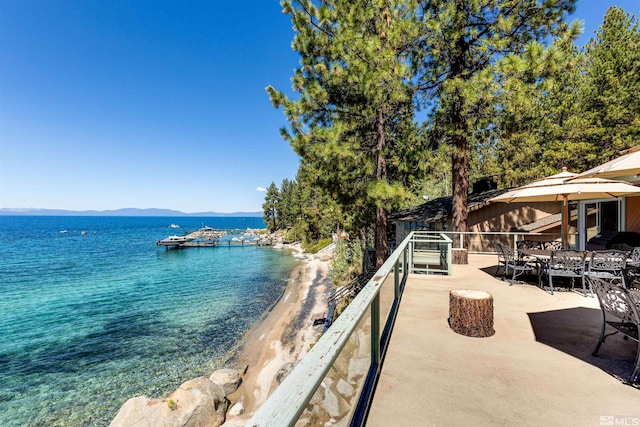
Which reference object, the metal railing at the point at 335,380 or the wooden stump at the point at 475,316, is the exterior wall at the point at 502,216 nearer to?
the wooden stump at the point at 475,316

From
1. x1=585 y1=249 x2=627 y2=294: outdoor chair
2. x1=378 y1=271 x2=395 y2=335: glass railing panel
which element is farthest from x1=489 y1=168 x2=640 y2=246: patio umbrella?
x1=378 y1=271 x2=395 y2=335: glass railing panel

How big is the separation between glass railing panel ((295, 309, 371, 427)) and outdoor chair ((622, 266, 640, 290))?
538cm

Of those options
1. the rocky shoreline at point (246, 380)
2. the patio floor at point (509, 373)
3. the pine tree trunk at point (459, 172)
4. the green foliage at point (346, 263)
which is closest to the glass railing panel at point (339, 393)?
the patio floor at point (509, 373)

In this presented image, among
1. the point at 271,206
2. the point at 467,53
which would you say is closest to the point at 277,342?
the point at 467,53

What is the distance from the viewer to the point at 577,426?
2215 mm

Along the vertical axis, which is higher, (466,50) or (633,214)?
(466,50)

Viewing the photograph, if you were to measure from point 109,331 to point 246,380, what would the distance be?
9206 millimetres

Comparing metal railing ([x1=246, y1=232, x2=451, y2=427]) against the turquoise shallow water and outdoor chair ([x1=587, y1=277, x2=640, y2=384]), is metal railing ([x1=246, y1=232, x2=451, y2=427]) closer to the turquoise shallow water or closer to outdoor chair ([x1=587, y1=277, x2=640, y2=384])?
outdoor chair ([x1=587, y1=277, x2=640, y2=384])

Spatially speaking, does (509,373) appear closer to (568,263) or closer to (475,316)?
(475,316)

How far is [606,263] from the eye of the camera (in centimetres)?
555

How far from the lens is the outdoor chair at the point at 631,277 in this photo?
5035 mm

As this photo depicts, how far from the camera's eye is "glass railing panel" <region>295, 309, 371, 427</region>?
3.57 feet

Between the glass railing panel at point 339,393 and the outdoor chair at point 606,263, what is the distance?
5749 mm

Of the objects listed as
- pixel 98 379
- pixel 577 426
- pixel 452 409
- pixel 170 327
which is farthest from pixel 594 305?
pixel 170 327
